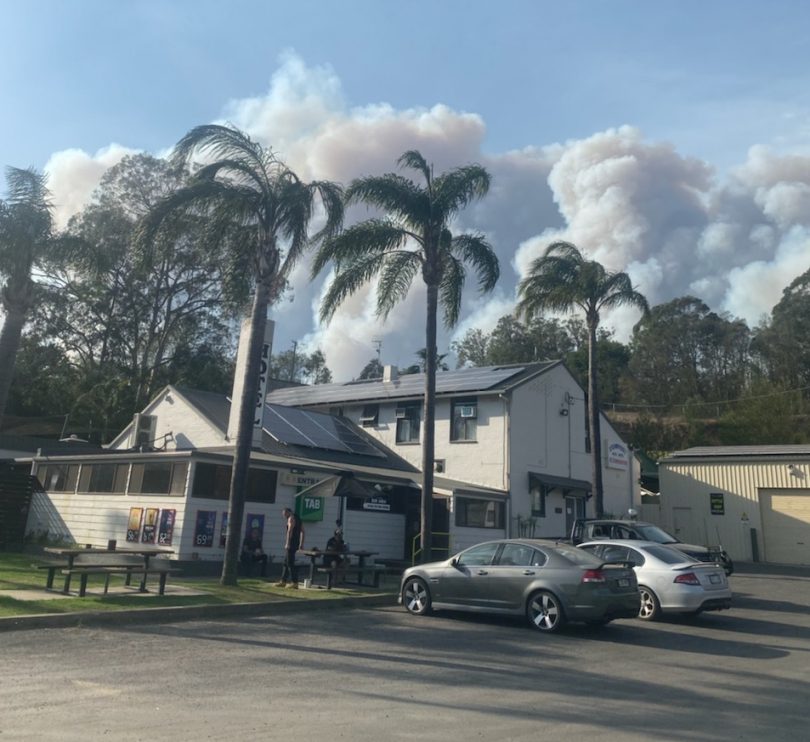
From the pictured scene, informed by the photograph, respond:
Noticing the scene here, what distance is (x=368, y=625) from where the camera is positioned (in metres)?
12.8

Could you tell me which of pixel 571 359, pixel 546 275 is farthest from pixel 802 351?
pixel 546 275

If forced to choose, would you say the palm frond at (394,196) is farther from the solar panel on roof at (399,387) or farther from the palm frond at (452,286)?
the solar panel on roof at (399,387)

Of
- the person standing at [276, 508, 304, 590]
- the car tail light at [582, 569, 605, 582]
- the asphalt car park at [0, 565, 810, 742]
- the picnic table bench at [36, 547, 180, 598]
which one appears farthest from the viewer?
the person standing at [276, 508, 304, 590]

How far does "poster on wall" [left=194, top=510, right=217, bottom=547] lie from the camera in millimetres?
19562

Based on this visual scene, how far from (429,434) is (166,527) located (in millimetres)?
7224

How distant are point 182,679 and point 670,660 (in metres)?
6.26

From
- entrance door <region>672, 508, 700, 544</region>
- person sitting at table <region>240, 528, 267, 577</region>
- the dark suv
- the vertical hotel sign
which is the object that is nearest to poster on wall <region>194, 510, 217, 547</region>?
person sitting at table <region>240, 528, 267, 577</region>

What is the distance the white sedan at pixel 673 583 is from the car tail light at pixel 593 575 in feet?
3.45

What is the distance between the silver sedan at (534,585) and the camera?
11984 mm

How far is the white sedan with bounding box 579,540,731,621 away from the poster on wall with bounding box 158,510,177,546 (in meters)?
11.2

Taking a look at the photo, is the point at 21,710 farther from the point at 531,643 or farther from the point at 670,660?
the point at 670,660

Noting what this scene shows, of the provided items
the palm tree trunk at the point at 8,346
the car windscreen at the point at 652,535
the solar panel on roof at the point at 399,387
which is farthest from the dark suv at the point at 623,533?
the palm tree trunk at the point at 8,346

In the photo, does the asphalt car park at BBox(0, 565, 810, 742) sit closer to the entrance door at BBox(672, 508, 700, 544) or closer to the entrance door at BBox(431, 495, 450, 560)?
the entrance door at BBox(431, 495, 450, 560)

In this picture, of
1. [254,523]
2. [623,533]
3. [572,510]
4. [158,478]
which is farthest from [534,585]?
[572,510]
